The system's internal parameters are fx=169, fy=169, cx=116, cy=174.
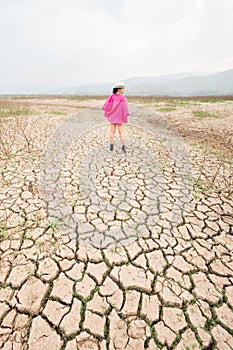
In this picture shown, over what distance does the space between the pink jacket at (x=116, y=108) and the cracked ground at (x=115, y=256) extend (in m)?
1.02

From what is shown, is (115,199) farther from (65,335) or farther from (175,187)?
(65,335)

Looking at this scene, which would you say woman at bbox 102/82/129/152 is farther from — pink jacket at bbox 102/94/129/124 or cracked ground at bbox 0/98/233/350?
cracked ground at bbox 0/98/233/350

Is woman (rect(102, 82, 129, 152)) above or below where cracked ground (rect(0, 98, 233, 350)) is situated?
above

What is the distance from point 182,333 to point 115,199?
1.71 metres

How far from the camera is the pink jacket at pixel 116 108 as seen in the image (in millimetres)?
3609

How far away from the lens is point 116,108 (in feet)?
12.1

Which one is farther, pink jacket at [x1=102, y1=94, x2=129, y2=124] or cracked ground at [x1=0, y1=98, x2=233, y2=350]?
pink jacket at [x1=102, y1=94, x2=129, y2=124]

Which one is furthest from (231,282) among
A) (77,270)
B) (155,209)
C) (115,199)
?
(115,199)

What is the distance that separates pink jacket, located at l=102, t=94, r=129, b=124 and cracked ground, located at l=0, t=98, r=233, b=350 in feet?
3.35

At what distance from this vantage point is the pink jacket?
3.61 metres

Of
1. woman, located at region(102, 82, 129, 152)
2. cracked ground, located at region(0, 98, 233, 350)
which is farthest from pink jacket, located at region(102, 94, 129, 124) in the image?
cracked ground, located at region(0, 98, 233, 350)

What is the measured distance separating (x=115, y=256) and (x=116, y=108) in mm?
2980

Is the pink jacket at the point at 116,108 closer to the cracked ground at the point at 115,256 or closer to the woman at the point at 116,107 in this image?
the woman at the point at 116,107

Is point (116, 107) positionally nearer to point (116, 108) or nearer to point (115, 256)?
point (116, 108)
